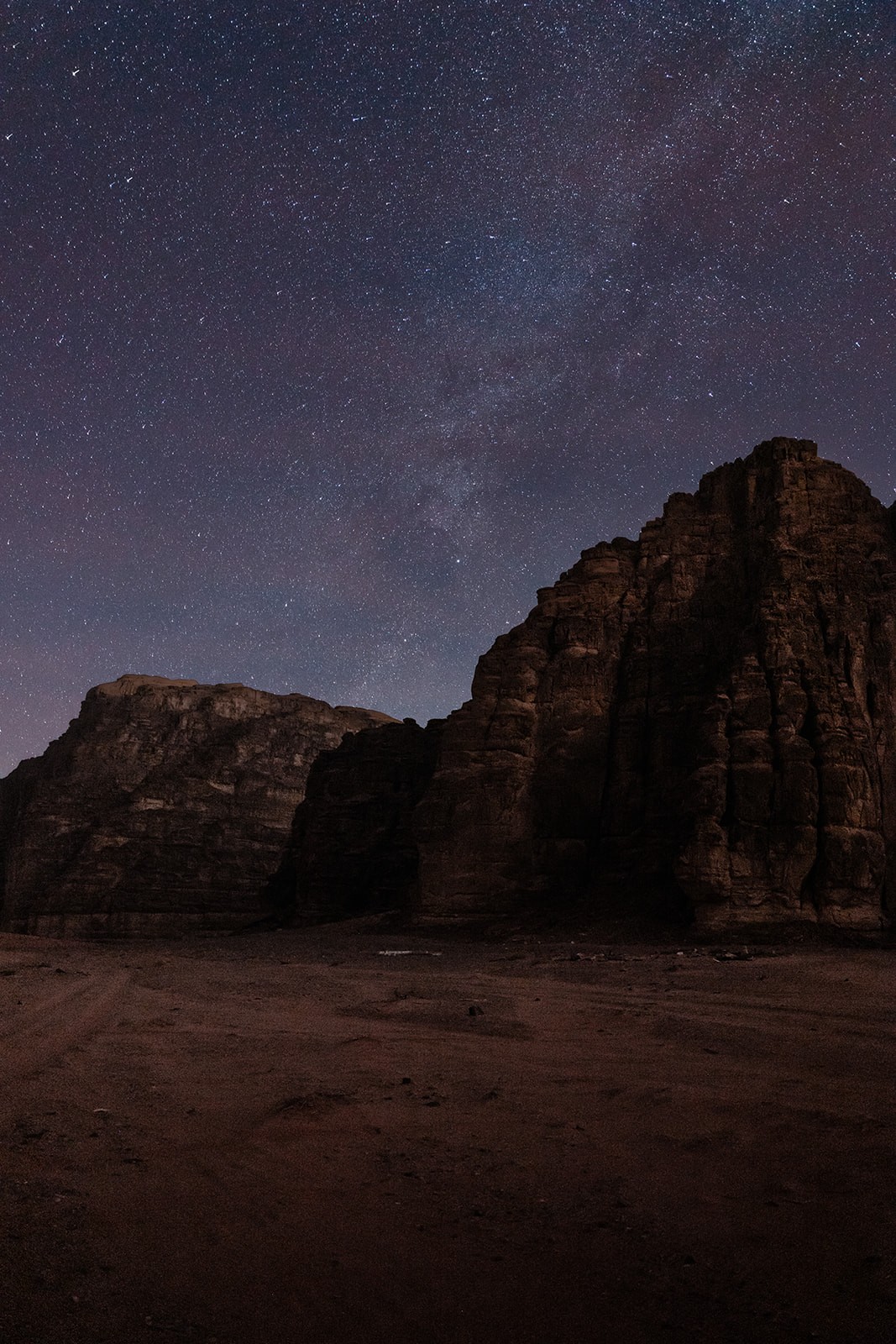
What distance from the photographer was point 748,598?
3462cm

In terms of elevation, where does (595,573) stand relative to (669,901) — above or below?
above

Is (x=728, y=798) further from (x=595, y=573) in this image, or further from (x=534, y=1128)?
(x=534, y=1128)

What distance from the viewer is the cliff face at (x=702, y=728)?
26.0m

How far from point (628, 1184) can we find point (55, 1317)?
2.65 meters

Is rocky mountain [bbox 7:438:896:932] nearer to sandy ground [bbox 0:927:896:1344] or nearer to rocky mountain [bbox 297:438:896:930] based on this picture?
rocky mountain [bbox 297:438:896:930]

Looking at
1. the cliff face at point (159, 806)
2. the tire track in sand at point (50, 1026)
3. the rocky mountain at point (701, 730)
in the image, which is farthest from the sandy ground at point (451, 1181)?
the cliff face at point (159, 806)

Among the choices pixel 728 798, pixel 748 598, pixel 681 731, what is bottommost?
pixel 728 798

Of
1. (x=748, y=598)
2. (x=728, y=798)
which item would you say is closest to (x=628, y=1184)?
(x=728, y=798)

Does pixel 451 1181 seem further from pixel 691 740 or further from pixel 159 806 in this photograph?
pixel 159 806

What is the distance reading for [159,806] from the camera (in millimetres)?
85500

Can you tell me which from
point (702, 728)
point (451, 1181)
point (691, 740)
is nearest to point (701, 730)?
point (702, 728)

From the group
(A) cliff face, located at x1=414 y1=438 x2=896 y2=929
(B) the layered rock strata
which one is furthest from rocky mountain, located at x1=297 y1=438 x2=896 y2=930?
(B) the layered rock strata

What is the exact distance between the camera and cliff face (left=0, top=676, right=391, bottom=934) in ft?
247

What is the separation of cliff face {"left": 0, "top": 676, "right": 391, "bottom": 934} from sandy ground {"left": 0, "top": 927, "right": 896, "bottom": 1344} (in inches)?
2304
